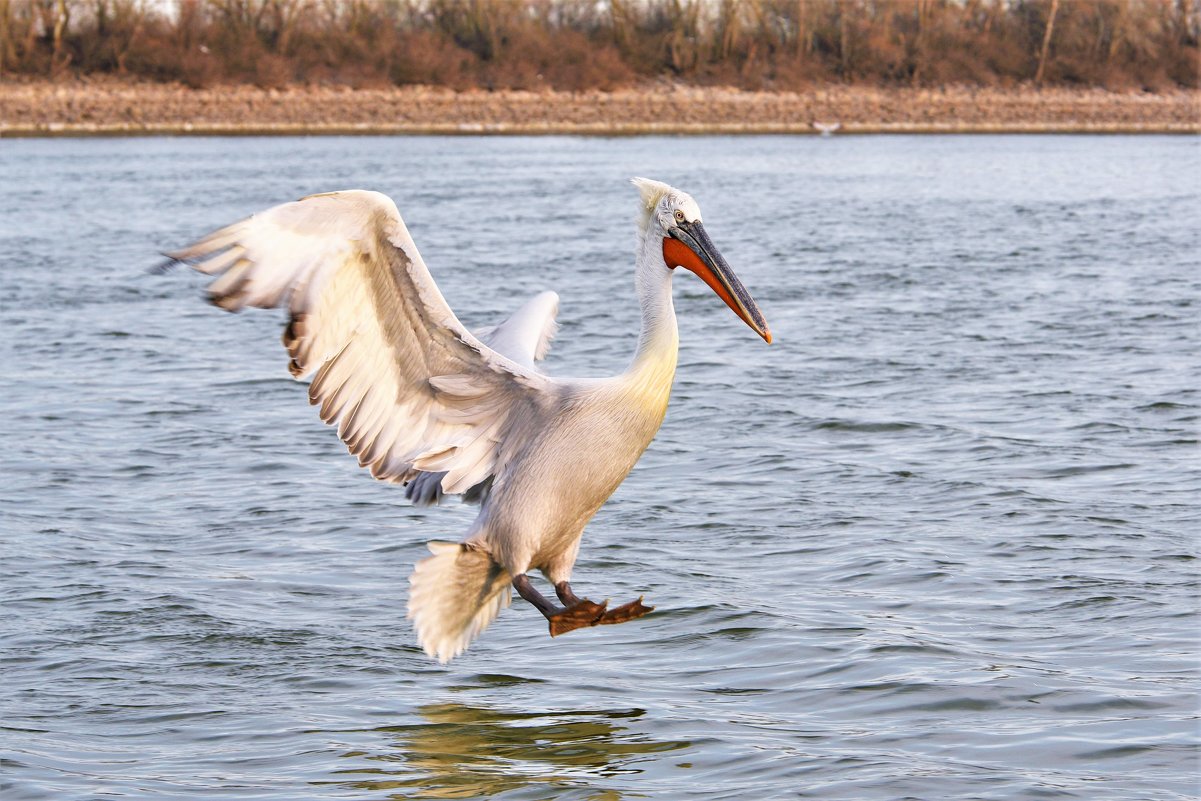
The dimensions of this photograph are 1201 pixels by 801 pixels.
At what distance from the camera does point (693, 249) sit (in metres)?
5.06

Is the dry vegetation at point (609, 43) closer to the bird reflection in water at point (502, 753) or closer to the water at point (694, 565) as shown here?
the water at point (694, 565)

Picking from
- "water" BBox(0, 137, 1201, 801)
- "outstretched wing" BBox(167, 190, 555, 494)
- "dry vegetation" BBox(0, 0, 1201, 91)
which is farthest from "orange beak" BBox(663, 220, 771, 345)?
"dry vegetation" BBox(0, 0, 1201, 91)

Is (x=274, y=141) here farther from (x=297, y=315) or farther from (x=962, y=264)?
(x=297, y=315)

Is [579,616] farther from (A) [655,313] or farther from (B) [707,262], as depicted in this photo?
(B) [707,262]

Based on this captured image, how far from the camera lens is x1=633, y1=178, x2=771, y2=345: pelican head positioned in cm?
505

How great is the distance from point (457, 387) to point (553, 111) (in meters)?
44.4

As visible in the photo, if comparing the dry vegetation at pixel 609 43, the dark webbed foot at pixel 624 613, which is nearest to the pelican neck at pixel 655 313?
the dark webbed foot at pixel 624 613

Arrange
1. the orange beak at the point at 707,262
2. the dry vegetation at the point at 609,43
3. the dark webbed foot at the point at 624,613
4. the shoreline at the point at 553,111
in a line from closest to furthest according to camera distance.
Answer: the dark webbed foot at the point at 624,613
the orange beak at the point at 707,262
the shoreline at the point at 553,111
the dry vegetation at the point at 609,43

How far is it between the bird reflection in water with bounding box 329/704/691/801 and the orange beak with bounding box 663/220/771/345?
141cm

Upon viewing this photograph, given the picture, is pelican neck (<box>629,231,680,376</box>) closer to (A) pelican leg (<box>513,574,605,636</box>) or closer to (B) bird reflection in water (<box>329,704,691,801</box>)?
(A) pelican leg (<box>513,574,605,636</box>)

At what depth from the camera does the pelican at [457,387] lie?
187 inches

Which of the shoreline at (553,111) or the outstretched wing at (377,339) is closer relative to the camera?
the outstretched wing at (377,339)

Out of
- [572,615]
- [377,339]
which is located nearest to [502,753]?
[572,615]

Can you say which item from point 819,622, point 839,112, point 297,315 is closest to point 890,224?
point 819,622
